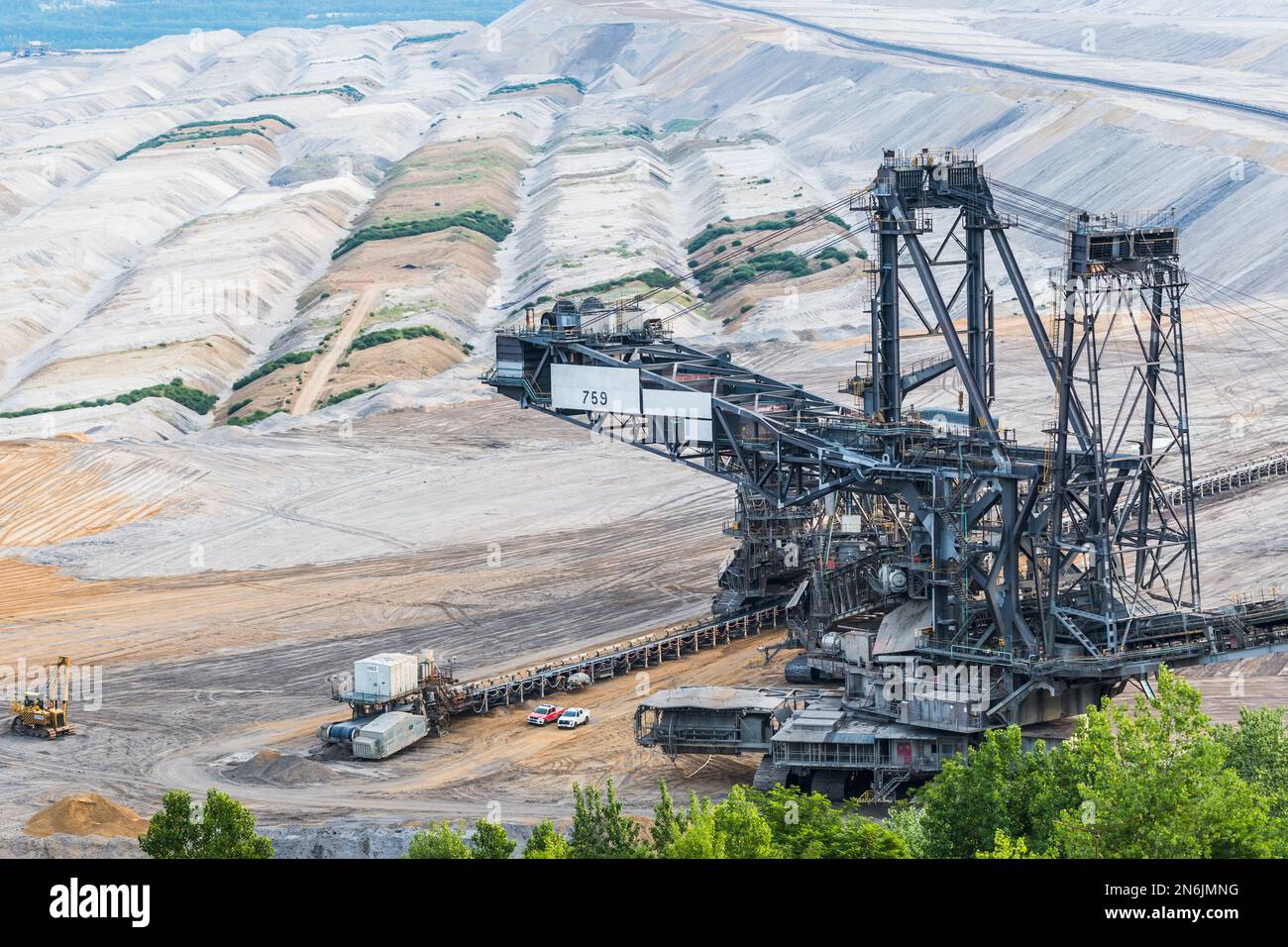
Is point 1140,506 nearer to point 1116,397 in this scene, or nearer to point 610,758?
point 610,758

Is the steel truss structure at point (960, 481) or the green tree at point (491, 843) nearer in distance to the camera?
the green tree at point (491, 843)

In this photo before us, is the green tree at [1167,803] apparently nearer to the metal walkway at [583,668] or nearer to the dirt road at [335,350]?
the metal walkway at [583,668]

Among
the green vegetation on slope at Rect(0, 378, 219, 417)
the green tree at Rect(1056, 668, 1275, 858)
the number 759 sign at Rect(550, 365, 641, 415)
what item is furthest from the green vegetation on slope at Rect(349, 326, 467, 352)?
the green tree at Rect(1056, 668, 1275, 858)

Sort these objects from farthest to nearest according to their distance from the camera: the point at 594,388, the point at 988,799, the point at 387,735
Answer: the point at 594,388 < the point at 387,735 < the point at 988,799

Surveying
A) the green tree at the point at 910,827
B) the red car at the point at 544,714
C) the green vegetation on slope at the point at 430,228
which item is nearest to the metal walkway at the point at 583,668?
the red car at the point at 544,714

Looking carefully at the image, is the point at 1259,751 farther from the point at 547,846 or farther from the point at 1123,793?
the point at 547,846

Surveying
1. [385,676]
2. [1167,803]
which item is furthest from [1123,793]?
[385,676]

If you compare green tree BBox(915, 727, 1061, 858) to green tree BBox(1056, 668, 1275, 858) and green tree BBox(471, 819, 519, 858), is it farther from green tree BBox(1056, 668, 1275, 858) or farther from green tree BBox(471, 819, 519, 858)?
green tree BBox(471, 819, 519, 858)
